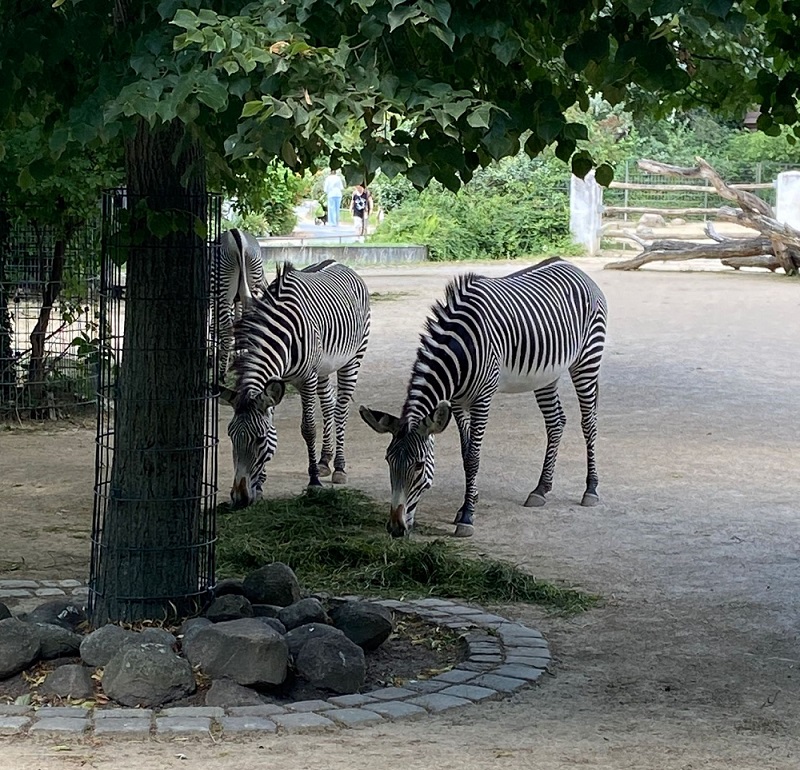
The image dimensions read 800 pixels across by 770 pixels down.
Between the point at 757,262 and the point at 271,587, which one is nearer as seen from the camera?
the point at 271,587

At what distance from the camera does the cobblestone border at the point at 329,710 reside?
Answer: 4.62 meters

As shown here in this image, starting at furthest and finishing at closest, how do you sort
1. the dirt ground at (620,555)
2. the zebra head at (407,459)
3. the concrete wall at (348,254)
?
the concrete wall at (348,254) < the zebra head at (407,459) < the dirt ground at (620,555)

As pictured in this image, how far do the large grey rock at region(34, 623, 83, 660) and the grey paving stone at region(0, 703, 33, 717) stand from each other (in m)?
0.45

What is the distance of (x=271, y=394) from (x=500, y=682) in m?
3.64

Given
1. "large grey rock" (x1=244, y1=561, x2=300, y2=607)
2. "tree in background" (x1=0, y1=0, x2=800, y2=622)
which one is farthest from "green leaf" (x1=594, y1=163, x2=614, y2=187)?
"large grey rock" (x1=244, y1=561, x2=300, y2=607)

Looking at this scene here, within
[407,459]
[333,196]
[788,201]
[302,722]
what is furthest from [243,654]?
[333,196]

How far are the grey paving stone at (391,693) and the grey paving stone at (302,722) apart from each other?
356 mm

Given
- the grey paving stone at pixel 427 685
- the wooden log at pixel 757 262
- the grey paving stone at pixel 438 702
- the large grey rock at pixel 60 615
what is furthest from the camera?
the wooden log at pixel 757 262

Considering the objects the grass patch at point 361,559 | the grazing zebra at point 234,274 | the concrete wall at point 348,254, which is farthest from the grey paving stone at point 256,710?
the concrete wall at point 348,254

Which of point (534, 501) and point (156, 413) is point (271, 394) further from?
point (156, 413)

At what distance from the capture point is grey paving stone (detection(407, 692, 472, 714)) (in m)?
4.96

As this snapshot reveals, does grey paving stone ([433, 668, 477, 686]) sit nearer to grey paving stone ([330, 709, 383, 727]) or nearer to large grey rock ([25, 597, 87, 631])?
grey paving stone ([330, 709, 383, 727])

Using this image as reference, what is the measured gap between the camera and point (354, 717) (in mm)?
4809

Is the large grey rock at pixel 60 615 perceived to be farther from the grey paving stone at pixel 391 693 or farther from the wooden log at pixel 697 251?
the wooden log at pixel 697 251
